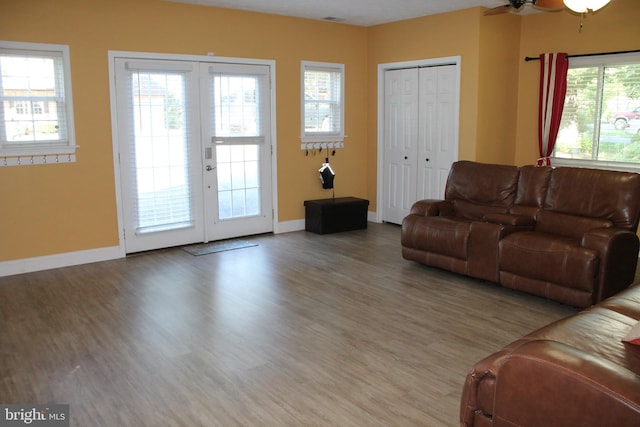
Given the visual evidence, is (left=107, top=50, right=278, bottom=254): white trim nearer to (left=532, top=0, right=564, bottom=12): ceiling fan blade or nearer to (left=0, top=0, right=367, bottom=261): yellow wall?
(left=0, top=0, right=367, bottom=261): yellow wall

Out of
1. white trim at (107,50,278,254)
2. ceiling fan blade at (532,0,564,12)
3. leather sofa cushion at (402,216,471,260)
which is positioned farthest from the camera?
white trim at (107,50,278,254)

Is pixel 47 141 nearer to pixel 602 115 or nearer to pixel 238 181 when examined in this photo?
pixel 238 181

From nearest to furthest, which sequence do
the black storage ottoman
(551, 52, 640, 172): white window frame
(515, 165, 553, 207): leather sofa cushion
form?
(515, 165, 553, 207): leather sofa cushion, (551, 52, 640, 172): white window frame, the black storage ottoman

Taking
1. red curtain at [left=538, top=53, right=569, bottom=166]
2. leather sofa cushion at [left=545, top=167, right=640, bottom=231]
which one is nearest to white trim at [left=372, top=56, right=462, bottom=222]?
red curtain at [left=538, top=53, right=569, bottom=166]

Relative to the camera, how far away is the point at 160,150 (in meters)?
6.11

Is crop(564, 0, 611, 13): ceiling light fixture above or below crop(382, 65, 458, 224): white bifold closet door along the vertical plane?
above

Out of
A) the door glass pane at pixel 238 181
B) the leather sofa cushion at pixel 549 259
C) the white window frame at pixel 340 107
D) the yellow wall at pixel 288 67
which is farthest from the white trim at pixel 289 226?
the leather sofa cushion at pixel 549 259

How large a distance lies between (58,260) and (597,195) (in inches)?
200

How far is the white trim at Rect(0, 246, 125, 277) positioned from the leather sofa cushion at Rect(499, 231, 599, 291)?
Result: 12.9ft

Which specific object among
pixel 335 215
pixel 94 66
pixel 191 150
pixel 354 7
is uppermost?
pixel 354 7

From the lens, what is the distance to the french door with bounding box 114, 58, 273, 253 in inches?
234

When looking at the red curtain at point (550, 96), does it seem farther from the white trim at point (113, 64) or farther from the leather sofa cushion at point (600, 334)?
the leather sofa cushion at point (600, 334)

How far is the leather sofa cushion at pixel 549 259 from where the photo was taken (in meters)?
4.18

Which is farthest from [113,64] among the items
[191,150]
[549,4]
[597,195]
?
[597,195]
